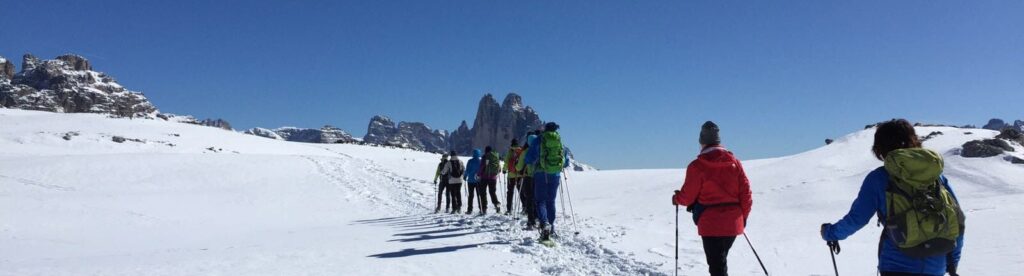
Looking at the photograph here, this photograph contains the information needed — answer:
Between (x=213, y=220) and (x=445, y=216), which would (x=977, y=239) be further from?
→ (x=213, y=220)

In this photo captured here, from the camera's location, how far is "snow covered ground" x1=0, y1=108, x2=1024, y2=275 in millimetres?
7094

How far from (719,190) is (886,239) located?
176 cm

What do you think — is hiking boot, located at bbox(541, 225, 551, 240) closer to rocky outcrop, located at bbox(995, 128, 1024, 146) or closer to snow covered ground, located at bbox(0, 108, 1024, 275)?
snow covered ground, located at bbox(0, 108, 1024, 275)

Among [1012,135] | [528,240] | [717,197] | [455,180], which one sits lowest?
[528,240]

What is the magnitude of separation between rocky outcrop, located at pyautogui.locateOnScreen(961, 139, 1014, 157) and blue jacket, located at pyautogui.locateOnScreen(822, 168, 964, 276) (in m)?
16.3

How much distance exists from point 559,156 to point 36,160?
25037 millimetres

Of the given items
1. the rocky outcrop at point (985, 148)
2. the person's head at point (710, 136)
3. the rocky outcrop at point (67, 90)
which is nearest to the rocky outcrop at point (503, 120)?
the rocky outcrop at point (67, 90)

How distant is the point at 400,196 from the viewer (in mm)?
21672

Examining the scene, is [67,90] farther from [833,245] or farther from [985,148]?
[833,245]

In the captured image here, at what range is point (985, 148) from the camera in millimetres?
15766

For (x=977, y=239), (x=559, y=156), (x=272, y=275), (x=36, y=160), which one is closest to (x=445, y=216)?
(x=559, y=156)

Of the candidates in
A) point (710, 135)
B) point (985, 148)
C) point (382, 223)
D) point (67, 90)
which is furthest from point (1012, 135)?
point (67, 90)

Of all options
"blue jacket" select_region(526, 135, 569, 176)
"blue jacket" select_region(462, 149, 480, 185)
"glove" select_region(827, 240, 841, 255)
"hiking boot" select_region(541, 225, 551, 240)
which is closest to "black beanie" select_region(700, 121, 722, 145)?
"glove" select_region(827, 240, 841, 255)

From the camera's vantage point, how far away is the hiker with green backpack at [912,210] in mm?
3268
